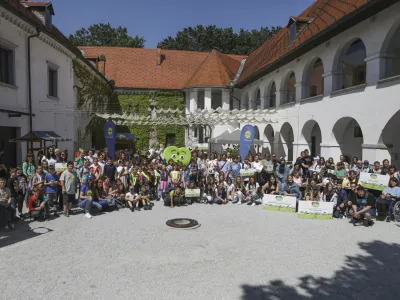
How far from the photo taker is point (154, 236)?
7.80 metres

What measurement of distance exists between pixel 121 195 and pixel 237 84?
1856 cm

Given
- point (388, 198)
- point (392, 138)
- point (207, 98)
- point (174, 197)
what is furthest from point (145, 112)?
point (388, 198)

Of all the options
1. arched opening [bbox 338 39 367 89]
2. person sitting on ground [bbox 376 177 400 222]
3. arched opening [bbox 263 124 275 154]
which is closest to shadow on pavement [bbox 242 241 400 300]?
person sitting on ground [bbox 376 177 400 222]

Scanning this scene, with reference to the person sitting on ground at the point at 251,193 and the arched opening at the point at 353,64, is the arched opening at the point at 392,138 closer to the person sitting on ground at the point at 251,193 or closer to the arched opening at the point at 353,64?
the arched opening at the point at 353,64

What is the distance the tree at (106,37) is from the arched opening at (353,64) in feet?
131

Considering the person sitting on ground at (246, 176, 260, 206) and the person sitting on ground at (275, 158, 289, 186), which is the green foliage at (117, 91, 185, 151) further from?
the person sitting on ground at (275, 158, 289, 186)

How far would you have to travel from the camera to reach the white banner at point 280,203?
1045 cm

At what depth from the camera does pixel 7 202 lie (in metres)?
8.07

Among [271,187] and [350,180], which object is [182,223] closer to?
[271,187]

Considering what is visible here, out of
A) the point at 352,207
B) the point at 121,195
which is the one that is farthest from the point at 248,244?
the point at 121,195

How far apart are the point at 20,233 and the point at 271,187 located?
27.8 ft

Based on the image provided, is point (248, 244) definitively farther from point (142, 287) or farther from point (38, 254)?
point (38, 254)

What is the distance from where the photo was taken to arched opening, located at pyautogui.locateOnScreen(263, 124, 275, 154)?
22719mm

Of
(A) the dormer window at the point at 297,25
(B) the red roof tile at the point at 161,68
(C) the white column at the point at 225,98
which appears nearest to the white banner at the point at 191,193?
(A) the dormer window at the point at 297,25
